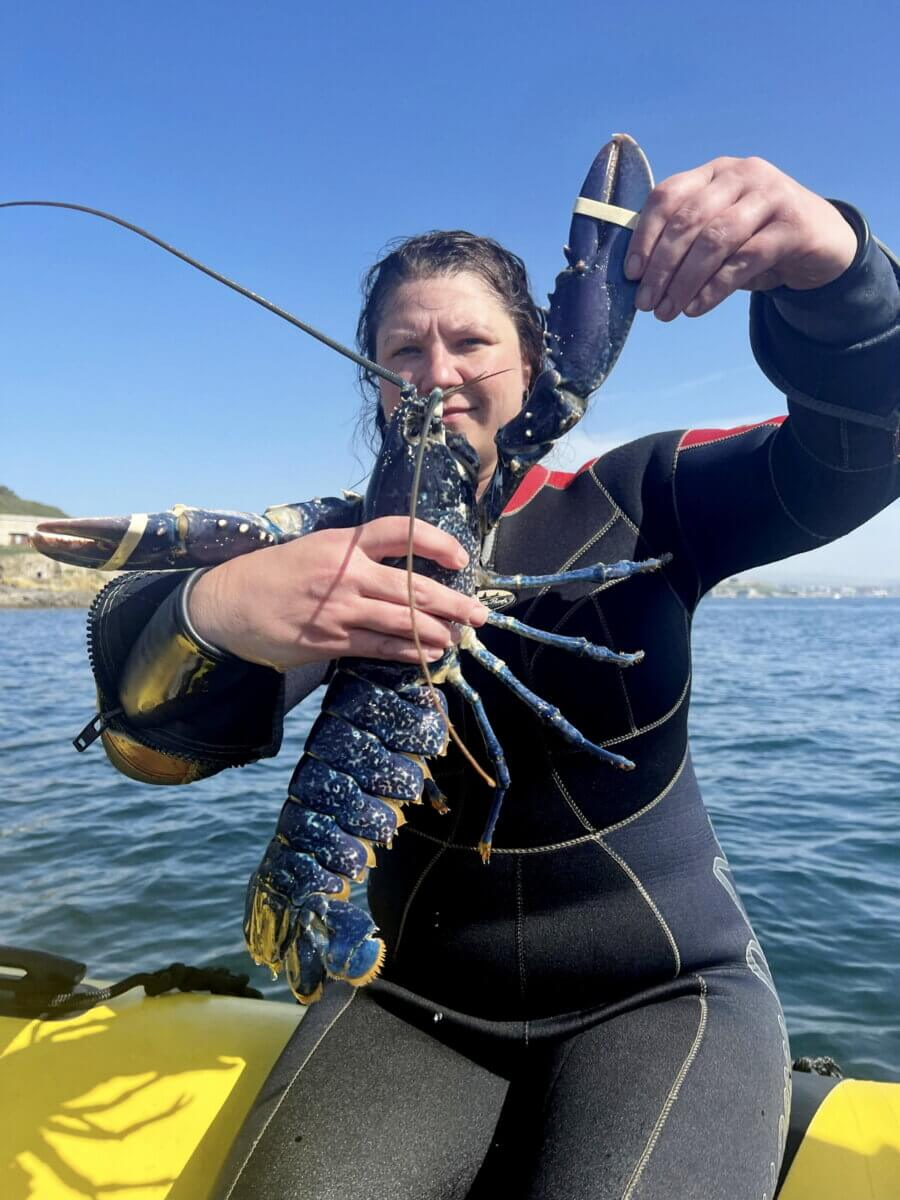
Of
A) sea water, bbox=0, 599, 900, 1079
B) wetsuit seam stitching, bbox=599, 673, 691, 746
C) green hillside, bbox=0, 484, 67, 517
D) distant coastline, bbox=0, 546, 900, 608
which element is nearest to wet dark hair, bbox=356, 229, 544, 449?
wetsuit seam stitching, bbox=599, 673, 691, 746

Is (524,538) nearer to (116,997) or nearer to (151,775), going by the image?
(151,775)

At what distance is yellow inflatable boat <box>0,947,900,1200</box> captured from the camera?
2354mm

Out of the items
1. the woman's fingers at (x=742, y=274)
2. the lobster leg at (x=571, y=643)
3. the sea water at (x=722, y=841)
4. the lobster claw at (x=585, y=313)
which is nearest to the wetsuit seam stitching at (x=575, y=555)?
the lobster leg at (x=571, y=643)

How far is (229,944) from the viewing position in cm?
538

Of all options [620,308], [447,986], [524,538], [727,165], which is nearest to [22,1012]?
[447,986]

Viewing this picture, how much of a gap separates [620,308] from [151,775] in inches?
83.1

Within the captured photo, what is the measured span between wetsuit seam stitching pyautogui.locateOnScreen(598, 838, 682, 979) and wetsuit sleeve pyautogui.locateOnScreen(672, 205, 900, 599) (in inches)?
37.9

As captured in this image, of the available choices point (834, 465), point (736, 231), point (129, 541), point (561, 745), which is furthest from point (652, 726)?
point (129, 541)

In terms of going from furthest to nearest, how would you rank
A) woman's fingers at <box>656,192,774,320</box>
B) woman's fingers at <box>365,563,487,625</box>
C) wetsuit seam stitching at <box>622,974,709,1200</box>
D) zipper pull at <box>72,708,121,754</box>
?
zipper pull at <box>72,708,121,754</box>, woman's fingers at <box>365,563,487,625</box>, woman's fingers at <box>656,192,774,320</box>, wetsuit seam stitching at <box>622,974,709,1200</box>

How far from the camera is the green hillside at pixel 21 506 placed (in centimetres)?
7812

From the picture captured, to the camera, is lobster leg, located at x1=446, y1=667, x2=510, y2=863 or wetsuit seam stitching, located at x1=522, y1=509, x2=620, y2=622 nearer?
lobster leg, located at x1=446, y1=667, x2=510, y2=863

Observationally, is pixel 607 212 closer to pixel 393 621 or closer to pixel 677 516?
pixel 677 516

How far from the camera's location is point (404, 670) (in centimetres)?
233

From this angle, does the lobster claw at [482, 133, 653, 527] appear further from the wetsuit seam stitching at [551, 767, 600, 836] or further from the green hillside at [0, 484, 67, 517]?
the green hillside at [0, 484, 67, 517]
